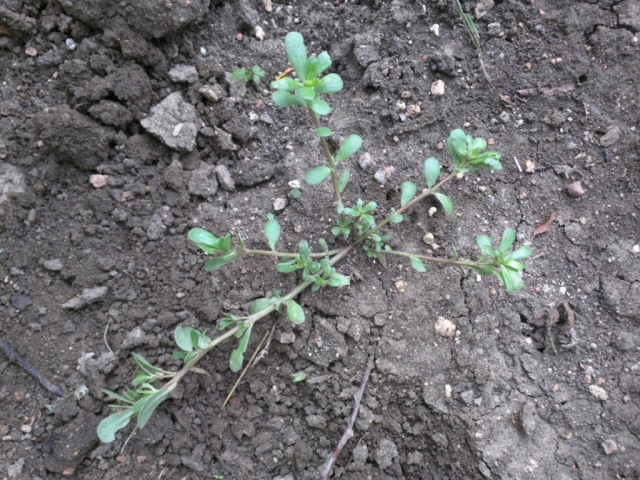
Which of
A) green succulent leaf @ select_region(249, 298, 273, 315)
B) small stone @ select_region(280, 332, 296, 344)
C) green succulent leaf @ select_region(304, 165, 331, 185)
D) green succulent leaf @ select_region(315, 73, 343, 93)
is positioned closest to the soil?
small stone @ select_region(280, 332, 296, 344)

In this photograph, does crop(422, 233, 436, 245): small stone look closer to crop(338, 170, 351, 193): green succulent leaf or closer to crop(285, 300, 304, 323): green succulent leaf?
crop(338, 170, 351, 193): green succulent leaf

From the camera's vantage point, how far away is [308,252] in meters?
1.89

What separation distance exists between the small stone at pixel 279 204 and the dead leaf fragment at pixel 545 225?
49.2 inches

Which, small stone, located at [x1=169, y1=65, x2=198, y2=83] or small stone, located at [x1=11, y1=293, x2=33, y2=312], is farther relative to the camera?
small stone, located at [x1=169, y1=65, x2=198, y2=83]

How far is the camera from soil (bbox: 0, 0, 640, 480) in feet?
6.31

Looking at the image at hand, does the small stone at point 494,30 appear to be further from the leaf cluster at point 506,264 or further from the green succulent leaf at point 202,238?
the green succulent leaf at point 202,238

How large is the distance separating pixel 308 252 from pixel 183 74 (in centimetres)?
112

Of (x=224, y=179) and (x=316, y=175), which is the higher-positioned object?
(x=316, y=175)

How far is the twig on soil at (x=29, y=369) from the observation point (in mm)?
1918

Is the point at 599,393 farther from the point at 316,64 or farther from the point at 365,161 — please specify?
the point at 316,64

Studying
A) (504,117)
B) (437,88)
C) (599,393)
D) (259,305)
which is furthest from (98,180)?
(599,393)

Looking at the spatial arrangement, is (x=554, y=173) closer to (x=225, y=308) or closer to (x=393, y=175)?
(x=393, y=175)

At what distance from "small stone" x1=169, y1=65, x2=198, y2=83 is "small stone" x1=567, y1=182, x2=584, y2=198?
76.9 inches

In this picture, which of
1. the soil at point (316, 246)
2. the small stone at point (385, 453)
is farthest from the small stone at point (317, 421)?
the small stone at point (385, 453)
